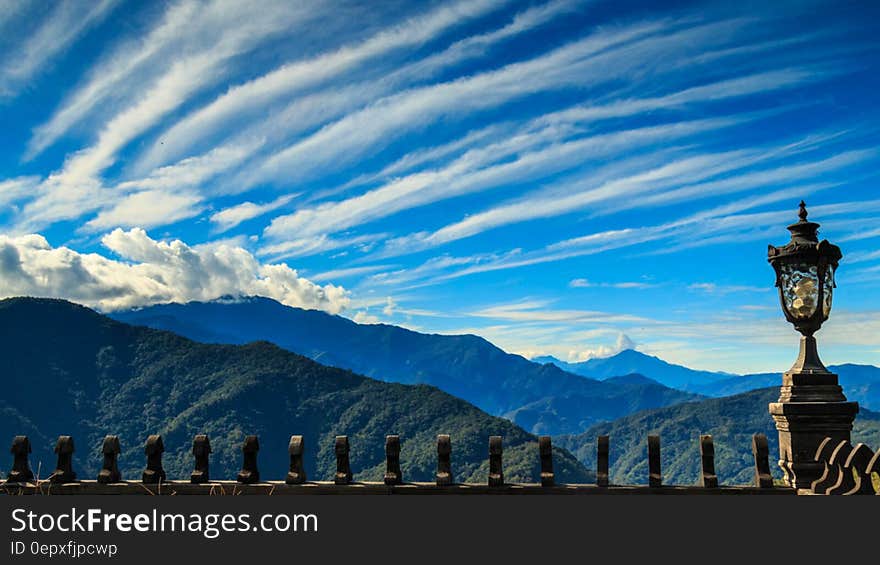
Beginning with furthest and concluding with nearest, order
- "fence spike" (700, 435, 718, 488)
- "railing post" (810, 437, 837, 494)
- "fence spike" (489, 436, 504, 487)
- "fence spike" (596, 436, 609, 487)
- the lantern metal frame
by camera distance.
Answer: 1. the lantern metal frame
2. "fence spike" (700, 435, 718, 488)
3. "fence spike" (596, 436, 609, 487)
4. "fence spike" (489, 436, 504, 487)
5. "railing post" (810, 437, 837, 494)

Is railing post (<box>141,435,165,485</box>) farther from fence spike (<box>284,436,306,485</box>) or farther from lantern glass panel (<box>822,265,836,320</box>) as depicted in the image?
lantern glass panel (<box>822,265,836,320</box>)

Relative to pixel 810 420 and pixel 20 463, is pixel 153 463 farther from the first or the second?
pixel 810 420

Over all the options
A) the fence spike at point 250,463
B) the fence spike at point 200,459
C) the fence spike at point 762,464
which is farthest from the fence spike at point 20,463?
the fence spike at point 762,464

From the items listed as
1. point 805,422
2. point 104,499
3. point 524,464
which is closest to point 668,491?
point 805,422

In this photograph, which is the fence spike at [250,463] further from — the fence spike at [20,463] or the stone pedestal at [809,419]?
the stone pedestal at [809,419]

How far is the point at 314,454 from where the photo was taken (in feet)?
641

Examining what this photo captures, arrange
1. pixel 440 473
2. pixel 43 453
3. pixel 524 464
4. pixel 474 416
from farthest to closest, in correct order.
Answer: pixel 474 416
pixel 43 453
pixel 524 464
pixel 440 473

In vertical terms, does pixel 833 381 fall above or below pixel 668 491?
above

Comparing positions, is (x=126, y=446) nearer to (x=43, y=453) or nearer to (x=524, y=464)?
(x=43, y=453)

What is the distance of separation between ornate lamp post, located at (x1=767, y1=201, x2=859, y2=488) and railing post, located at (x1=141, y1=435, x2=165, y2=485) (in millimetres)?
8101

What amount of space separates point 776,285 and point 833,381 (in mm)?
1606

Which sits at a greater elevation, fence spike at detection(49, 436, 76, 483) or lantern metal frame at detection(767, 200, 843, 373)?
lantern metal frame at detection(767, 200, 843, 373)

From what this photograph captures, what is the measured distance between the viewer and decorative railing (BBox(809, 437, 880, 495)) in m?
7.79

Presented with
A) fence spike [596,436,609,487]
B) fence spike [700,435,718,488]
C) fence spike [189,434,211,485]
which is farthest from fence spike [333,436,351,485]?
fence spike [700,435,718,488]
